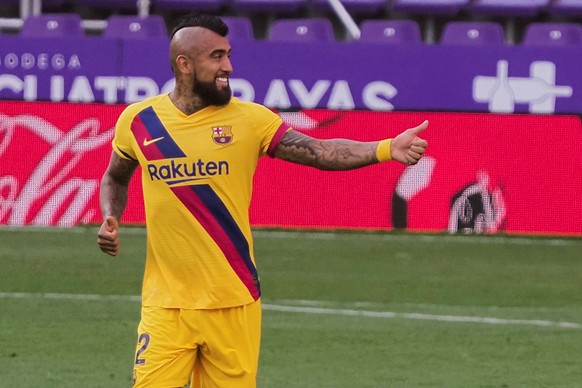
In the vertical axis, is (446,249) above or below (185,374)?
below

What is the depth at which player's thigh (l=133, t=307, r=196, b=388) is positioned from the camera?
587 centimetres

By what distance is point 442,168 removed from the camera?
1702 centimetres

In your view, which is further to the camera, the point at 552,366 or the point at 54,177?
the point at 54,177

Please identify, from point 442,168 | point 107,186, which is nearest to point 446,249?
point 442,168

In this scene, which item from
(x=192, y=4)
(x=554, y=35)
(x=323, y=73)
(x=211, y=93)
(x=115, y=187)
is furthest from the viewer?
(x=192, y=4)

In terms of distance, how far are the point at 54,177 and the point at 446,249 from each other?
443 cm

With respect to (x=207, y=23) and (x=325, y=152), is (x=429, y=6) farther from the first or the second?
(x=207, y=23)

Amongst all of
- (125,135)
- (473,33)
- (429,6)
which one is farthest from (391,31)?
(125,135)

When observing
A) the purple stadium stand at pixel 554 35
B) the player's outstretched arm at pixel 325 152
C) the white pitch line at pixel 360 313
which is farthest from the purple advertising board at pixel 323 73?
the player's outstretched arm at pixel 325 152

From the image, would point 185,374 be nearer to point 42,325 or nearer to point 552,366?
point 552,366

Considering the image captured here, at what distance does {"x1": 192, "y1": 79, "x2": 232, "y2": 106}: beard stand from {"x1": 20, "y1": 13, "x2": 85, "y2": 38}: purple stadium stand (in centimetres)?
1426

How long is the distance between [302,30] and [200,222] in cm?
1471

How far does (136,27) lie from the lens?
66.6 ft

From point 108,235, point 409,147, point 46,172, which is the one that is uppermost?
point 409,147
